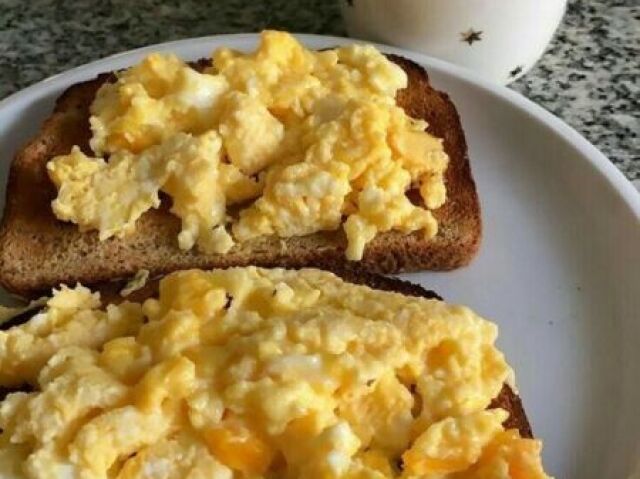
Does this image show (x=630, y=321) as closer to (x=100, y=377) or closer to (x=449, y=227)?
(x=449, y=227)

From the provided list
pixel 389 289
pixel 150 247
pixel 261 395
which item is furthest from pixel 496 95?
pixel 261 395

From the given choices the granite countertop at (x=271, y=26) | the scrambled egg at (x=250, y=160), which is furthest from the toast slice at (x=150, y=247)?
the granite countertop at (x=271, y=26)

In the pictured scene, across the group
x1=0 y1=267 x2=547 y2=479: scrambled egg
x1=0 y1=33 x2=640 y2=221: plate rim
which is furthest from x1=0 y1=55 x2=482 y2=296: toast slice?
x1=0 y1=267 x2=547 y2=479: scrambled egg

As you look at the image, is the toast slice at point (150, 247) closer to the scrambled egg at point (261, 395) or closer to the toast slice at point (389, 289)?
the toast slice at point (389, 289)

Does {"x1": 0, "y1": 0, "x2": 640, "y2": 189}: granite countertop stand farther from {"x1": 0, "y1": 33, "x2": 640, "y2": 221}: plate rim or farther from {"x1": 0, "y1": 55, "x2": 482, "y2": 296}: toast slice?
{"x1": 0, "y1": 55, "x2": 482, "y2": 296}: toast slice

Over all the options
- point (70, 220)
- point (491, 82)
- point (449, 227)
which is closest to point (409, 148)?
point (449, 227)

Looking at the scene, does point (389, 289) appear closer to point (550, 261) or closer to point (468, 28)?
point (550, 261)
